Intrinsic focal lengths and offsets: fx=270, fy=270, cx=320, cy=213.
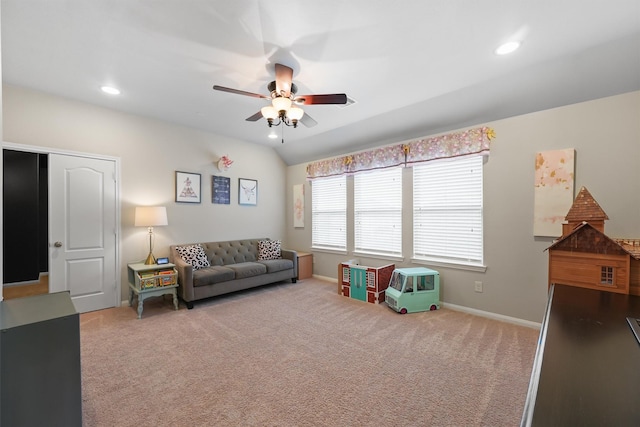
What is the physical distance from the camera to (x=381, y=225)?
14.9 ft

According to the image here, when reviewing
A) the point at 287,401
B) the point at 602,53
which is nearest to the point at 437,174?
the point at 602,53

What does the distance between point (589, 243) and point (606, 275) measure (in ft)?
0.70

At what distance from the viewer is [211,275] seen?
388cm

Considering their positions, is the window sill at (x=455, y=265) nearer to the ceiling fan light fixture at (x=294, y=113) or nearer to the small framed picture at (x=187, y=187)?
the ceiling fan light fixture at (x=294, y=113)

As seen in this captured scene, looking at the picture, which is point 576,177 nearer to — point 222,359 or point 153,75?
point 222,359

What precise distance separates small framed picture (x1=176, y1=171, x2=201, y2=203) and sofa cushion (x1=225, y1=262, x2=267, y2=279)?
1.31m

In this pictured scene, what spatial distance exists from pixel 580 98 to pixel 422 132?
5.46 feet

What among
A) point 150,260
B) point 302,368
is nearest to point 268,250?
point 150,260

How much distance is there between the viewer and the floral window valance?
3.43 metres

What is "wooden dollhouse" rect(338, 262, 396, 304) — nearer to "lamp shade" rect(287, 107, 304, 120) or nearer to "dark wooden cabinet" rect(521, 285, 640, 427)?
"lamp shade" rect(287, 107, 304, 120)

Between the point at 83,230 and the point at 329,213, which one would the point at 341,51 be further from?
the point at 83,230

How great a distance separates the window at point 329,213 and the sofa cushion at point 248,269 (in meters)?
1.40

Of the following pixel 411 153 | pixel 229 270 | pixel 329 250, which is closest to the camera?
pixel 411 153

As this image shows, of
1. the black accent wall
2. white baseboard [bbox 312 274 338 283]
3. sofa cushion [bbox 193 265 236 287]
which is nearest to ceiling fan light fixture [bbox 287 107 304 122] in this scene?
sofa cushion [bbox 193 265 236 287]
